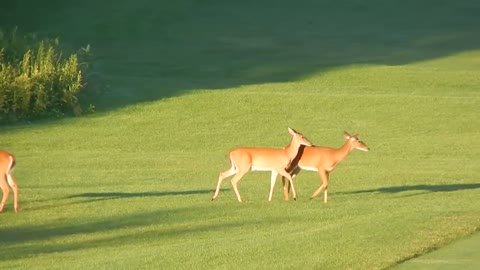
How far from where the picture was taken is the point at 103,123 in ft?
83.3

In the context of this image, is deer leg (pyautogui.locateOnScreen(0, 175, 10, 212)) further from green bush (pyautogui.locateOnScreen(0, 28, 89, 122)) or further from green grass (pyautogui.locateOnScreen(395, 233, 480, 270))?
green bush (pyautogui.locateOnScreen(0, 28, 89, 122))

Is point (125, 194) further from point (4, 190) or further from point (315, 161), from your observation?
point (315, 161)

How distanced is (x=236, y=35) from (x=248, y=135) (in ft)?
43.2

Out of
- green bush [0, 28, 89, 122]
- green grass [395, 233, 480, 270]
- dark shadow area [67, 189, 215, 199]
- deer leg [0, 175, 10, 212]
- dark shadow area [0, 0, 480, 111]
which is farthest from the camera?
dark shadow area [0, 0, 480, 111]

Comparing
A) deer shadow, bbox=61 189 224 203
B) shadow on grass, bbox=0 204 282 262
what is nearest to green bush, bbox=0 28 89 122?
deer shadow, bbox=61 189 224 203

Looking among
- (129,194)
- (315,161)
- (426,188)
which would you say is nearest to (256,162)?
(315,161)

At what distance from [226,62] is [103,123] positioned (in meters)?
8.41

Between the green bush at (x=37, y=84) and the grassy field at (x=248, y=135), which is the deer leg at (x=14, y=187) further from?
the green bush at (x=37, y=84)

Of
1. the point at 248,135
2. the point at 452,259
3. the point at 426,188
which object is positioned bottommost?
the point at 426,188

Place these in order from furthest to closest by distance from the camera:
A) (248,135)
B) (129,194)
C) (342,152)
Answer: (248,135), (129,194), (342,152)

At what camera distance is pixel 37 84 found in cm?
2527

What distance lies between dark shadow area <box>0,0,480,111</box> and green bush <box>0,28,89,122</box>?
157cm

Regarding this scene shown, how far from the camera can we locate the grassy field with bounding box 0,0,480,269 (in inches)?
533

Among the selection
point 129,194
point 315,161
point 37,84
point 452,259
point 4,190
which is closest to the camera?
point 452,259
